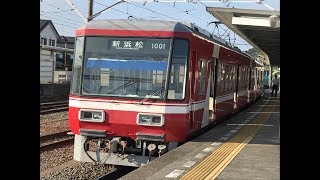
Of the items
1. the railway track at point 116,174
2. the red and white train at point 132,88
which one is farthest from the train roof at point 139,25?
the railway track at point 116,174

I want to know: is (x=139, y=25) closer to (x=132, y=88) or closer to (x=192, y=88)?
(x=132, y=88)

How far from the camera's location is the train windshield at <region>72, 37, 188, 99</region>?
318 inches

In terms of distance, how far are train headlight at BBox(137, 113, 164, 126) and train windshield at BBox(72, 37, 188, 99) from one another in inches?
13.6

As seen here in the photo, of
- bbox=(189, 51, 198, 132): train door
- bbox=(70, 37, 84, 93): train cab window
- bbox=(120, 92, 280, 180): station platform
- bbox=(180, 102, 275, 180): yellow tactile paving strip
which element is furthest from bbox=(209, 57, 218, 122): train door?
bbox=(70, 37, 84, 93): train cab window

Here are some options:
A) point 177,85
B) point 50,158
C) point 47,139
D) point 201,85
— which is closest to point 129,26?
point 177,85

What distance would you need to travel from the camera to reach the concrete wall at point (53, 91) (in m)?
29.1

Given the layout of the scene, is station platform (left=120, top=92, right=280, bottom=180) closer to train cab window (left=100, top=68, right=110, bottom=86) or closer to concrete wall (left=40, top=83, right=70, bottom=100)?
train cab window (left=100, top=68, right=110, bottom=86)

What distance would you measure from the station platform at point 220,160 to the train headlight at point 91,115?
1515mm

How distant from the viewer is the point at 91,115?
8375 mm

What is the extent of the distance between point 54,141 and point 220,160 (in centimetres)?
666

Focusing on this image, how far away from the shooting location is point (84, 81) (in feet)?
27.4
